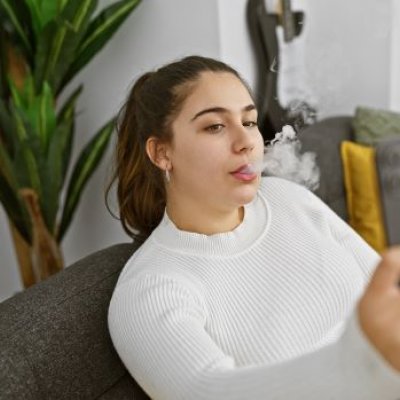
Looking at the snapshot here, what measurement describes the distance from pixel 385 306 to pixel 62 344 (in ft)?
2.01

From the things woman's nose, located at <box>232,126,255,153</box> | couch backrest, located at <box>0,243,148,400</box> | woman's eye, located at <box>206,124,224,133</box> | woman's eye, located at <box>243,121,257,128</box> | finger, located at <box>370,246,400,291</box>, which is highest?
finger, located at <box>370,246,400,291</box>

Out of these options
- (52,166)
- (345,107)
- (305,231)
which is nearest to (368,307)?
(305,231)

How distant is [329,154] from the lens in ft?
5.55

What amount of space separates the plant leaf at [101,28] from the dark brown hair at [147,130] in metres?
0.40

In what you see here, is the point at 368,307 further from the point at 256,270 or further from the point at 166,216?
the point at 166,216

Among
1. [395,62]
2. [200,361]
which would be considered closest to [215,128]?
[200,361]

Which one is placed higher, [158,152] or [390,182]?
[158,152]

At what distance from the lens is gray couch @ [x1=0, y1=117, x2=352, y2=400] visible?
0.85 meters

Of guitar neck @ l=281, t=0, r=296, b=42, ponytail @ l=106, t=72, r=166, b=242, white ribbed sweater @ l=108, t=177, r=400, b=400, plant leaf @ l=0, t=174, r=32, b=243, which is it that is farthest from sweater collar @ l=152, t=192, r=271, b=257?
guitar neck @ l=281, t=0, r=296, b=42

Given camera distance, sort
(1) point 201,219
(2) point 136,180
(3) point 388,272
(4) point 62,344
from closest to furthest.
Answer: (3) point 388,272, (4) point 62,344, (1) point 201,219, (2) point 136,180

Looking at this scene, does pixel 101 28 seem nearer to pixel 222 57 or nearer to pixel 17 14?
pixel 17 14

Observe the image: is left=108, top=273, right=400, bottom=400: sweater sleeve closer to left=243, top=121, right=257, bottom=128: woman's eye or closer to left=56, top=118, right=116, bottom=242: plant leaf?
left=243, top=121, right=257, bottom=128: woman's eye

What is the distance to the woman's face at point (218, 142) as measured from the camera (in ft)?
3.01

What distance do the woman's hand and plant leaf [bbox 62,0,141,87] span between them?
124 cm
